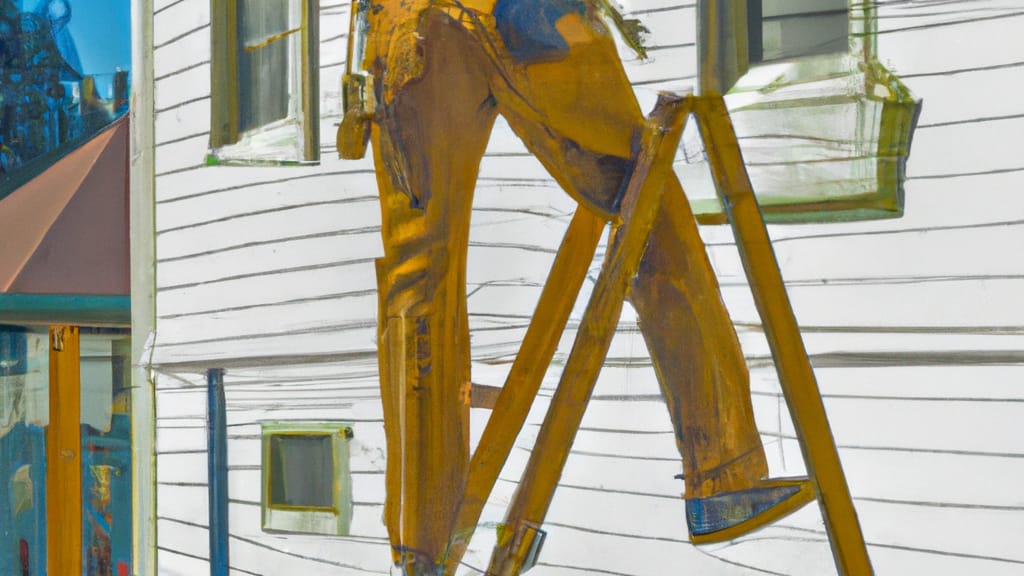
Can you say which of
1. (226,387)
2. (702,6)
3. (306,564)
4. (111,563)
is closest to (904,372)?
(702,6)

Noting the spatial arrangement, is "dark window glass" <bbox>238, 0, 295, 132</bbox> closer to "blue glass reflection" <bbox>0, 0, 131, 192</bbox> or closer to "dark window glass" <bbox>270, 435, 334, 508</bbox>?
"blue glass reflection" <bbox>0, 0, 131, 192</bbox>

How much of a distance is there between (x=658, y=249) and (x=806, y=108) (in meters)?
0.44

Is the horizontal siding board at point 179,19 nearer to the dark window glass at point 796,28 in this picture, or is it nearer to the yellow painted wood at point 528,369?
the yellow painted wood at point 528,369

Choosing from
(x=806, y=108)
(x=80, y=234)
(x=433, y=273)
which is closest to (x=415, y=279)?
(x=433, y=273)

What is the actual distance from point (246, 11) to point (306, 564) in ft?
5.38

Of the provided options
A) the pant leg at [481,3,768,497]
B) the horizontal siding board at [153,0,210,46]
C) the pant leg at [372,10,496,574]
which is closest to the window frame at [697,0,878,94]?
the pant leg at [481,3,768,497]

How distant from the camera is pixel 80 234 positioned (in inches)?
172

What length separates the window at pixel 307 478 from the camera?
3420 mm

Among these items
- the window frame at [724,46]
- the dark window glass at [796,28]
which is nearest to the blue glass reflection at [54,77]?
the window frame at [724,46]

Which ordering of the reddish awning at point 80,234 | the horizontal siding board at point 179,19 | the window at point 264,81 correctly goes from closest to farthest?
1. the window at point 264,81
2. the horizontal siding board at point 179,19
3. the reddish awning at point 80,234

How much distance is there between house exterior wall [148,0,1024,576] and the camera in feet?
8.24

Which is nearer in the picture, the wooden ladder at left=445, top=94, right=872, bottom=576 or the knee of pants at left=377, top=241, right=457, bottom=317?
the wooden ladder at left=445, top=94, right=872, bottom=576

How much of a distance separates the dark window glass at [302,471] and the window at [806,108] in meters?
1.30

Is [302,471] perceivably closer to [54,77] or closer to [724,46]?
[724,46]
